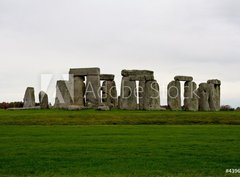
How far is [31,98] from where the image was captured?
44344 mm

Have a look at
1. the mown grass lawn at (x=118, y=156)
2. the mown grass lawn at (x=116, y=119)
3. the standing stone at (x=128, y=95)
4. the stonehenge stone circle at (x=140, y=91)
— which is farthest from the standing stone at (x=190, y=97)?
the mown grass lawn at (x=118, y=156)

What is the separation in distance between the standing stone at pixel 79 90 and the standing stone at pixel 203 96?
1014 cm

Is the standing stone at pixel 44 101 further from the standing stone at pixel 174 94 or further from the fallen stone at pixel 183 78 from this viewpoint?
the fallen stone at pixel 183 78

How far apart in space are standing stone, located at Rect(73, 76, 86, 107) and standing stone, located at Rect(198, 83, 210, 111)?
33.3 ft

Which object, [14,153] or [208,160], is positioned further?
[14,153]

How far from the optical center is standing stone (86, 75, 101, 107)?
4197 centimetres

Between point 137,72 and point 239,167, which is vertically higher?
point 137,72

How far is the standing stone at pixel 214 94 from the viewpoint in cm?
4397

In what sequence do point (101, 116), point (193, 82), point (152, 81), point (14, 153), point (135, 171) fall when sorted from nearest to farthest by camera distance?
A: point (135, 171) < point (14, 153) < point (101, 116) < point (152, 81) < point (193, 82)

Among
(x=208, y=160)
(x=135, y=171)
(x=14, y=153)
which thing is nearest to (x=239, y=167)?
(x=208, y=160)

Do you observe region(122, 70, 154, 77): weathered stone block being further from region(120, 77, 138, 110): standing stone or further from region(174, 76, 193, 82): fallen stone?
region(174, 76, 193, 82): fallen stone

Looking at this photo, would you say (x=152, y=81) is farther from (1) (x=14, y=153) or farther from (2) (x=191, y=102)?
(1) (x=14, y=153)

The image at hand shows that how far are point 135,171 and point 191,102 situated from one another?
32.2 m

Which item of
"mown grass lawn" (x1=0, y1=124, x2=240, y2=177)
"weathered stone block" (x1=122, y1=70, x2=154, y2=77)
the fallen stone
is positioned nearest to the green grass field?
"mown grass lawn" (x1=0, y1=124, x2=240, y2=177)
